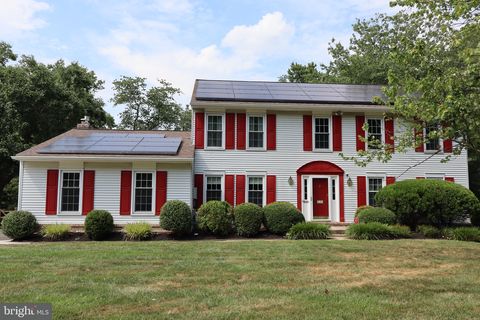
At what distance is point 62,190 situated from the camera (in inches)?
597

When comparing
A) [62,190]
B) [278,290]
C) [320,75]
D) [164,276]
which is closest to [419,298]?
[278,290]

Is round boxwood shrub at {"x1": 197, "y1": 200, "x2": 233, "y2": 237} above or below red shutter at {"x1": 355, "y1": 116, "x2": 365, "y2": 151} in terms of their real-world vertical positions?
below

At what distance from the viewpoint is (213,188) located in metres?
16.2

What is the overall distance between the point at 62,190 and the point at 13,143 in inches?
406

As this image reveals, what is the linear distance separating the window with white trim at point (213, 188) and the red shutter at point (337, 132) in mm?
5192

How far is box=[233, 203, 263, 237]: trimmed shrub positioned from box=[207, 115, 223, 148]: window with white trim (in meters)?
3.72

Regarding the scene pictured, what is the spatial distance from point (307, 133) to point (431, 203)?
5.54 metres

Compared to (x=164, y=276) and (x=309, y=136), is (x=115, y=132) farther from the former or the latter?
(x=164, y=276)

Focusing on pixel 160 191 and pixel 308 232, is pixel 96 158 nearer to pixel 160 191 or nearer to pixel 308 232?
pixel 160 191

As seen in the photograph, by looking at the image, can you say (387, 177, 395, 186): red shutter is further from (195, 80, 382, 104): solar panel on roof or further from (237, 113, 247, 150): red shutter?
(237, 113, 247, 150): red shutter

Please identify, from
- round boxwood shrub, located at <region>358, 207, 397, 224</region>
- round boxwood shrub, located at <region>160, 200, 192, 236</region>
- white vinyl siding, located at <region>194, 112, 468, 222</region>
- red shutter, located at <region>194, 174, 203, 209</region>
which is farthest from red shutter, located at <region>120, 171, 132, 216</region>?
round boxwood shrub, located at <region>358, 207, 397, 224</region>

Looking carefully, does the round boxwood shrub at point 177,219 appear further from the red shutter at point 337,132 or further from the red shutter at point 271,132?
A: the red shutter at point 337,132

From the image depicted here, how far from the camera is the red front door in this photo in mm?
16375

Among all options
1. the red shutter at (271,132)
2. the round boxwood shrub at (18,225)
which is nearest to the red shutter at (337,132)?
the red shutter at (271,132)
